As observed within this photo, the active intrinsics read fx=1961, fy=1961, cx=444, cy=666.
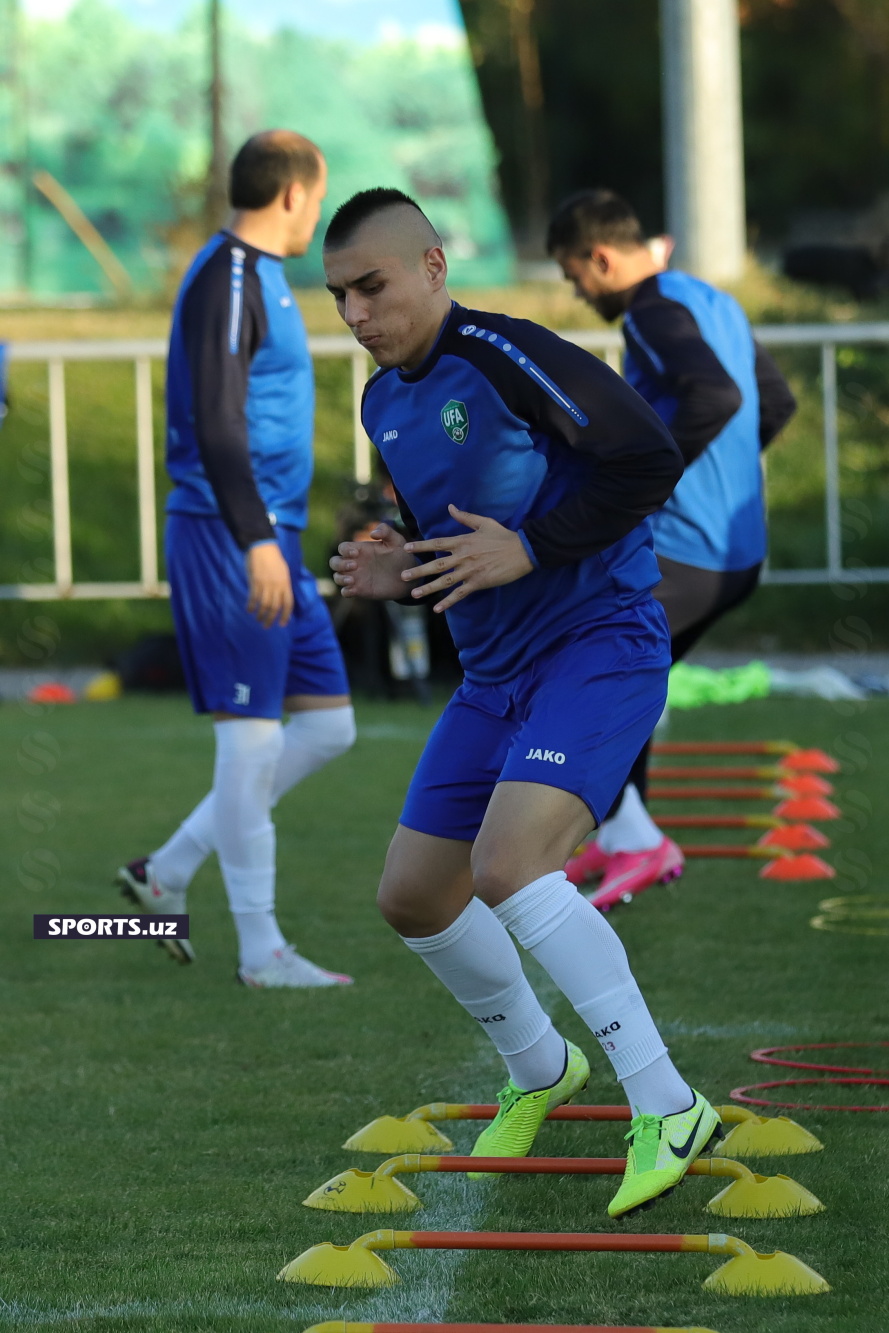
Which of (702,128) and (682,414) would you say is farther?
(702,128)

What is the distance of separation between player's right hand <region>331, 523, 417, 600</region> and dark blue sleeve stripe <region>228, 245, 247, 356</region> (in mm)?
1614

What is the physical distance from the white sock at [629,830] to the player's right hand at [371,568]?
2.72 meters

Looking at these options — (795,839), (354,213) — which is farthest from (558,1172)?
(795,839)

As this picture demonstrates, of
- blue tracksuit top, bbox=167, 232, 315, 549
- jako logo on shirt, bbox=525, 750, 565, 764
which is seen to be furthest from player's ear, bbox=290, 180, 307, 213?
jako logo on shirt, bbox=525, 750, 565, 764

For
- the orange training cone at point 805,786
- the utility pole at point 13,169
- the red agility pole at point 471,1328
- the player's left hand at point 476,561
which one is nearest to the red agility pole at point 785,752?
the orange training cone at point 805,786

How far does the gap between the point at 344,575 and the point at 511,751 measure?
52cm

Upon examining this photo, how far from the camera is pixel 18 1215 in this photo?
361 centimetres

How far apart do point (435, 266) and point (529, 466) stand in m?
0.43

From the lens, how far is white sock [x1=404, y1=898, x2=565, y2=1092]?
12.7 ft

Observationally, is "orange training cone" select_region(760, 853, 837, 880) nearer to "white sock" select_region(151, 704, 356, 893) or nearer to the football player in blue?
"white sock" select_region(151, 704, 356, 893)

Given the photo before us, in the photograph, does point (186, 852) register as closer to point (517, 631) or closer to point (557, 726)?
point (517, 631)

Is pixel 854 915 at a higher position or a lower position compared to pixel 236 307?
lower

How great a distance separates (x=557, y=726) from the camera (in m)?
3.61

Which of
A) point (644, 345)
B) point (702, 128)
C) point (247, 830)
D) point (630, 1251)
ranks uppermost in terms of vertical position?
point (702, 128)
